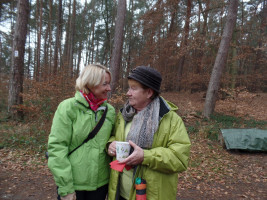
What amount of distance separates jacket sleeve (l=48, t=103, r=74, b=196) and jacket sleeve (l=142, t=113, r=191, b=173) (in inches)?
28.0

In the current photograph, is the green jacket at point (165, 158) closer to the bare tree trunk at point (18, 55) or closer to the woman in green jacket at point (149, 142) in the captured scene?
the woman in green jacket at point (149, 142)

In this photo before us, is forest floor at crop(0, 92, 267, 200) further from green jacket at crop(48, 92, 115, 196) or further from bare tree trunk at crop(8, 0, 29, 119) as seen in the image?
bare tree trunk at crop(8, 0, 29, 119)

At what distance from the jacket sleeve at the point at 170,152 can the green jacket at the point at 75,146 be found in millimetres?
523

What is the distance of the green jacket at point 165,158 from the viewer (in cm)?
163

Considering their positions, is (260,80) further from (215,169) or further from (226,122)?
(215,169)

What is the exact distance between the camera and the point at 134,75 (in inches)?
72.1

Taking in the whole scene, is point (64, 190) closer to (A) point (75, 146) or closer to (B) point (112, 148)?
(A) point (75, 146)

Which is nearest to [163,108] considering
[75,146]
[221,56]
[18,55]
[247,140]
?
[75,146]

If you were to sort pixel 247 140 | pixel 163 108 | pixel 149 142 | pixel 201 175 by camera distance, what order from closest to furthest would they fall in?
1. pixel 149 142
2. pixel 163 108
3. pixel 201 175
4. pixel 247 140

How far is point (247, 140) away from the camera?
251 inches

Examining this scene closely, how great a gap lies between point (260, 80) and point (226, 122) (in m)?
13.6

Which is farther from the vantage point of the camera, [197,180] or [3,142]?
[3,142]

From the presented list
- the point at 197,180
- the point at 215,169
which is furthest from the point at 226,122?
the point at 197,180

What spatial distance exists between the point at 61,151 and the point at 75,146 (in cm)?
16
